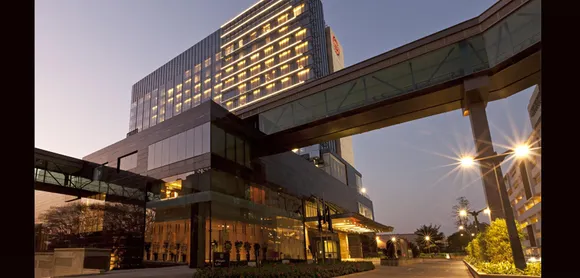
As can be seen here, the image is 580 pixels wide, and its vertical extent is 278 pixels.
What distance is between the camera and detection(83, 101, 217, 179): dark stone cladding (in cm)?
3111

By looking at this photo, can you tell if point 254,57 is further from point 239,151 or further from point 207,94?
point 239,151

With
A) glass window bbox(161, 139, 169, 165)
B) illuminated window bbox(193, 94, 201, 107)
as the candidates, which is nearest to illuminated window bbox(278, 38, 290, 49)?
illuminated window bbox(193, 94, 201, 107)

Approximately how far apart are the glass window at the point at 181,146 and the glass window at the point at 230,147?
3774 millimetres

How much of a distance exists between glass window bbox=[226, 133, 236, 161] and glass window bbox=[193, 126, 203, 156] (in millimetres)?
2663

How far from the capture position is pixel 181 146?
3238cm

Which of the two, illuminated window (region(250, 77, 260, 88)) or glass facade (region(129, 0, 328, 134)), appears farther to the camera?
illuminated window (region(250, 77, 260, 88))

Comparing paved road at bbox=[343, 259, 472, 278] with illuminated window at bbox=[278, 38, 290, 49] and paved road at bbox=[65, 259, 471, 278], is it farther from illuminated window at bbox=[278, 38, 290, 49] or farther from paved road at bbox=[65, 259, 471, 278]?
illuminated window at bbox=[278, 38, 290, 49]

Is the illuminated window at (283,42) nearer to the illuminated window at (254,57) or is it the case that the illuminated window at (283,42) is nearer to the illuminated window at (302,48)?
the illuminated window at (302,48)

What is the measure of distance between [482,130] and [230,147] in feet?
68.1

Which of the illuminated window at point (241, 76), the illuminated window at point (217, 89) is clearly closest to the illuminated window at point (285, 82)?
the illuminated window at point (241, 76)

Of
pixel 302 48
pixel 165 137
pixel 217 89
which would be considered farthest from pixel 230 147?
pixel 217 89

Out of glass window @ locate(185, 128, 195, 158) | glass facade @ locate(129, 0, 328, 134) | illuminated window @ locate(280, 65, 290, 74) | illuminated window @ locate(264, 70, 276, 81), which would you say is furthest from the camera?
illuminated window @ locate(264, 70, 276, 81)
